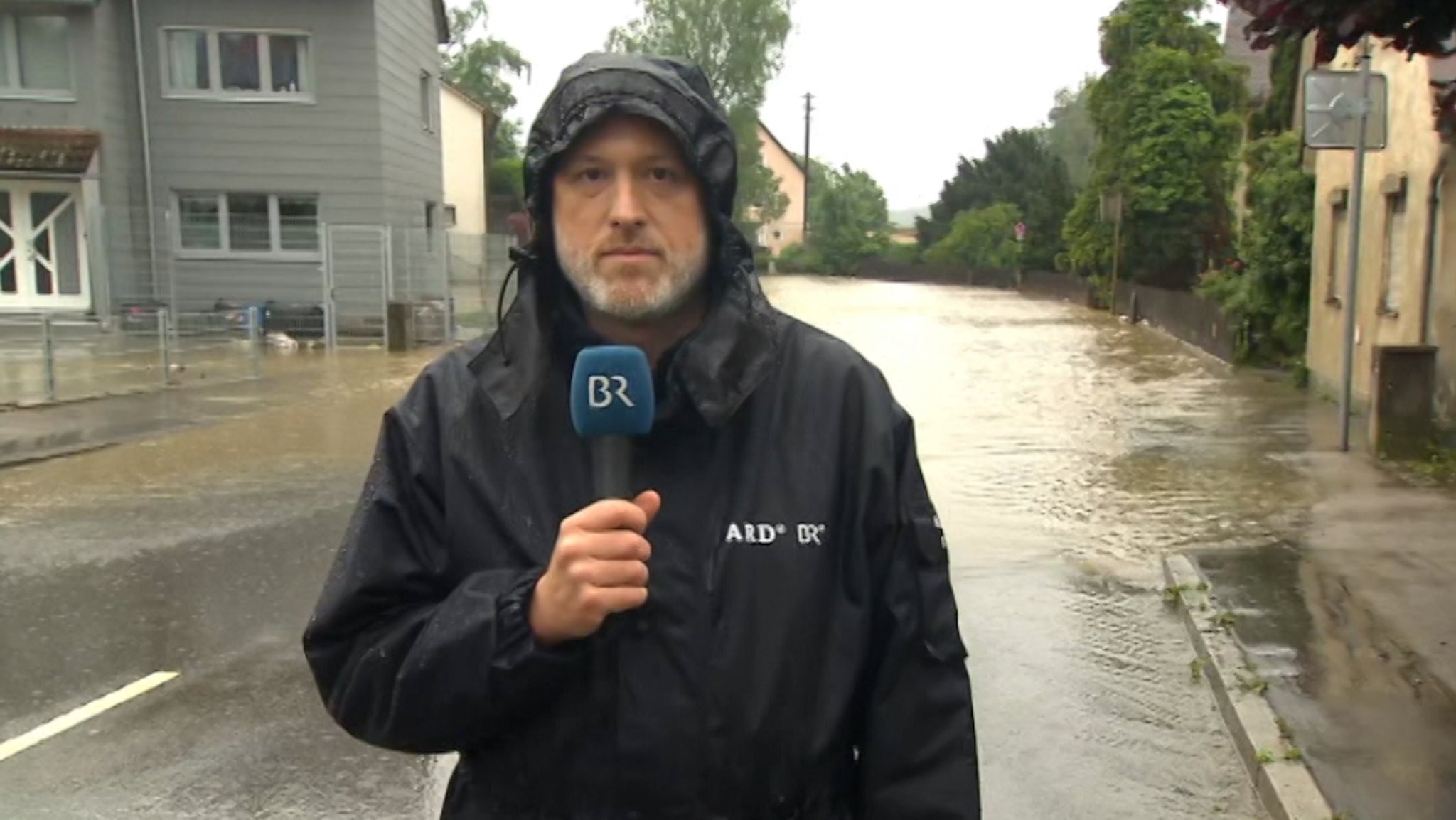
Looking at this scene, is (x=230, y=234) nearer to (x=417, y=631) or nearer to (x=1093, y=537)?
(x=1093, y=537)

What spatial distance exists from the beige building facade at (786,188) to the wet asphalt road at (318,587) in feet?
287

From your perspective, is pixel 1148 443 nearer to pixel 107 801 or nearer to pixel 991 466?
pixel 991 466

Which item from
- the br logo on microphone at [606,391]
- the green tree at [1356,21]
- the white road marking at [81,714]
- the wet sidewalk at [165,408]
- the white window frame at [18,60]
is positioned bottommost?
the white road marking at [81,714]

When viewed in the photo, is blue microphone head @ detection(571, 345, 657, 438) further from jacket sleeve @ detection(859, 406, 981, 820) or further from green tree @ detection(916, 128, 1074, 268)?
green tree @ detection(916, 128, 1074, 268)

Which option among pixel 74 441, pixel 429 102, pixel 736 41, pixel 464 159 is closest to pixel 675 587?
pixel 74 441

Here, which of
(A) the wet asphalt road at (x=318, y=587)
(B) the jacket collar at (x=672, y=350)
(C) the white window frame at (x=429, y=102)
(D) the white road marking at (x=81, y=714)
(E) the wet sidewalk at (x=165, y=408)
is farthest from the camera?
(C) the white window frame at (x=429, y=102)

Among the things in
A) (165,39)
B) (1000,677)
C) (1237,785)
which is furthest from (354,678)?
(165,39)

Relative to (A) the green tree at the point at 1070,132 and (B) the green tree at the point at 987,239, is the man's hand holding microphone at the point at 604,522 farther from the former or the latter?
(A) the green tree at the point at 1070,132

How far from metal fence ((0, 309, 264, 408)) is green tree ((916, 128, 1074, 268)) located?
38576 mm

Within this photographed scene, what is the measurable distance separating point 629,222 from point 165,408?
14999mm

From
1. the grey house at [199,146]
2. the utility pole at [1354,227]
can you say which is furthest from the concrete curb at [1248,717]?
the grey house at [199,146]

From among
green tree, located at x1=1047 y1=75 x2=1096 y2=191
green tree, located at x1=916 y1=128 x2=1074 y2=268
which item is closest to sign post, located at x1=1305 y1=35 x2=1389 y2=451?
green tree, located at x1=916 y1=128 x2=1074 y2=268

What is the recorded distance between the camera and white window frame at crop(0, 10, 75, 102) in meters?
24.0

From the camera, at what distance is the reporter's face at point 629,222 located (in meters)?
2.06
